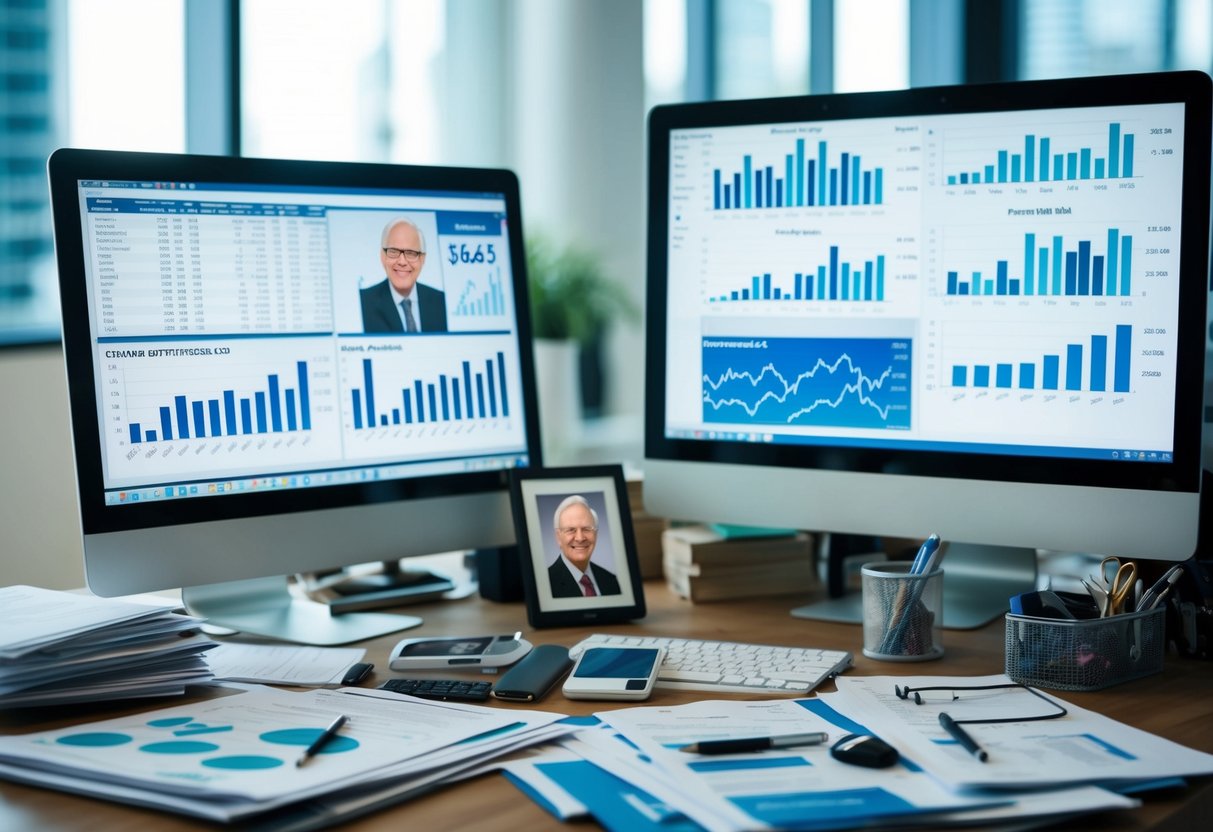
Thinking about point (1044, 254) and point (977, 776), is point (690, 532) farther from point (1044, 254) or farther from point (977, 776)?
point (977, 776)

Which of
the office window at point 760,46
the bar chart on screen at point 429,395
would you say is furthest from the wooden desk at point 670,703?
the office window at point 760,46

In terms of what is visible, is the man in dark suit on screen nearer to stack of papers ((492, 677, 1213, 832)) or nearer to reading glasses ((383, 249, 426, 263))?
reading glasses ((383, 249, 426, 263))

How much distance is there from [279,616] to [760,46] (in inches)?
156

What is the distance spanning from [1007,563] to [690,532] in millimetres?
414

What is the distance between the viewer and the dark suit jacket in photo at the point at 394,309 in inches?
50.5

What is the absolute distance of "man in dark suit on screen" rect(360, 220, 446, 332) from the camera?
1.29 m

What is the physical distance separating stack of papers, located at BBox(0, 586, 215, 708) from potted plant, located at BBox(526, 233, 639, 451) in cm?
234

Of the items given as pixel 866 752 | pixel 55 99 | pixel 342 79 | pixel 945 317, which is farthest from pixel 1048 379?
pixel 342 79

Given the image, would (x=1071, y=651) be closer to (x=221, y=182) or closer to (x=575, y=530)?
(x=575, y=530)

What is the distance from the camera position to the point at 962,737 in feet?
2.80

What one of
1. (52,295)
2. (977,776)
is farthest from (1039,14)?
(977,776)

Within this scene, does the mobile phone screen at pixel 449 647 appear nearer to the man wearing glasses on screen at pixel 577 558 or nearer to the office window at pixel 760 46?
the man wearing glasses on screen at pixel 577 558

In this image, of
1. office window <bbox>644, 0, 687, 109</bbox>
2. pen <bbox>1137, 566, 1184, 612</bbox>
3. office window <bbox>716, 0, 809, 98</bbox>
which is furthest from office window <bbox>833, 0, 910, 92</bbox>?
pen <bbox>1137, 566, 1184, 612</bbox>

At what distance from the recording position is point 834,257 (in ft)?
4.25
